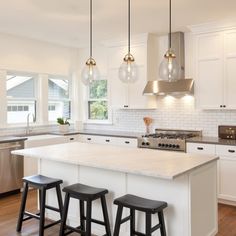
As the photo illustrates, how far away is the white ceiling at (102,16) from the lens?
12.5 feet

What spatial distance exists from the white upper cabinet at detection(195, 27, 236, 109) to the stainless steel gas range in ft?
1.90

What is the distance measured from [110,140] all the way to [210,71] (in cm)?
219

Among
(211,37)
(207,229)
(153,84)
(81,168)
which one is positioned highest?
(211,37)

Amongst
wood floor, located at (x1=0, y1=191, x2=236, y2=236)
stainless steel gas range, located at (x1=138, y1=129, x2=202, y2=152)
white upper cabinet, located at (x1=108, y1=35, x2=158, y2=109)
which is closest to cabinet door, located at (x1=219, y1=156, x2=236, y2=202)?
wood floor, located at (x1=0, y1=191, x2=236, y2=236)

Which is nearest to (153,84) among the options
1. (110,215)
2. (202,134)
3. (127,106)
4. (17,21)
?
(127,106)

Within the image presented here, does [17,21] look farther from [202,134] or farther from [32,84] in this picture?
[202,134]

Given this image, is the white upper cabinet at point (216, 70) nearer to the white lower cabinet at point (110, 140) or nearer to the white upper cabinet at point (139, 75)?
the white upper cabinet at point (139, 75)

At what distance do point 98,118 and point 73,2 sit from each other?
336cm

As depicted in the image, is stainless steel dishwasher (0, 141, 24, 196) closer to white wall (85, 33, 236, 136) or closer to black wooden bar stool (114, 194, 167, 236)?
white wall (85, 33, 236, 136)

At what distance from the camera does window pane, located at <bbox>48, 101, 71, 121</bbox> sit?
258 inches

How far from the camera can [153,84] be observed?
540cm

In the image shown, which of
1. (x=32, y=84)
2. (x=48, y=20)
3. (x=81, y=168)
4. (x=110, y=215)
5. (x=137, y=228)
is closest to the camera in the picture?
(x=137, y=228)

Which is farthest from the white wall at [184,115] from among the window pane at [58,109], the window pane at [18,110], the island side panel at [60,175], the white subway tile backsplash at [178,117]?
the island side panel at [60,175]

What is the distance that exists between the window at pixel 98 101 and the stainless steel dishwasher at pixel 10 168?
2.17 meters
